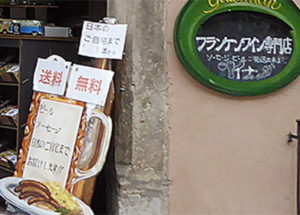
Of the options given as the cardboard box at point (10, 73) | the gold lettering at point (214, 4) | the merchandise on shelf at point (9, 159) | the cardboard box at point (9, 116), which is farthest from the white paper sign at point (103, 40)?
the merchandise on shelf at point (9, 159)

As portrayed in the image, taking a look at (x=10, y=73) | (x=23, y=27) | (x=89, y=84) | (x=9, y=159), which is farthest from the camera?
(x=23, y=27)

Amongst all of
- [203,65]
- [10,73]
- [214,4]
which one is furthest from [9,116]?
[214,4]

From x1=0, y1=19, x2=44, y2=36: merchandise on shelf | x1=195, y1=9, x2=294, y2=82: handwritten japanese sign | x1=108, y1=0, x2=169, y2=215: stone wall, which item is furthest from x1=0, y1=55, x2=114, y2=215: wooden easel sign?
x1=0, y1=19, x2=44, y2=36: merchandise on shelf

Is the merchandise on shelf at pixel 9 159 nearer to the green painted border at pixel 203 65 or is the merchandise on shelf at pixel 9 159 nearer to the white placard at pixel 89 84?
the white placard at pixel 89 84

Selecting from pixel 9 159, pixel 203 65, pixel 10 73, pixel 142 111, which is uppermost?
pixel 203 65

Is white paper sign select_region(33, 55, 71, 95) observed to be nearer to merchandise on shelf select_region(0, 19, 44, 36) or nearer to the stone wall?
the stone wall

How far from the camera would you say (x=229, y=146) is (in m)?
2.12

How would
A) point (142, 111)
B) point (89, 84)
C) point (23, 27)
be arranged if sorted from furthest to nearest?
point (23, 27)
point (142, 111)
point (89, 84)

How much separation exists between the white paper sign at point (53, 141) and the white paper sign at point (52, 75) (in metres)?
0.06

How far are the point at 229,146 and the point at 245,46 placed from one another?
0.49 m

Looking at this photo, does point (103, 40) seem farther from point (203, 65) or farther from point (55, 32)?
point (55, 32)

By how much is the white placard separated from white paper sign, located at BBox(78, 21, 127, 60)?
3.1 inches

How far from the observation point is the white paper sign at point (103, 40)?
6.51 feet

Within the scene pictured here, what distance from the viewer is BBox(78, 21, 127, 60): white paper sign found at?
1984 mm
